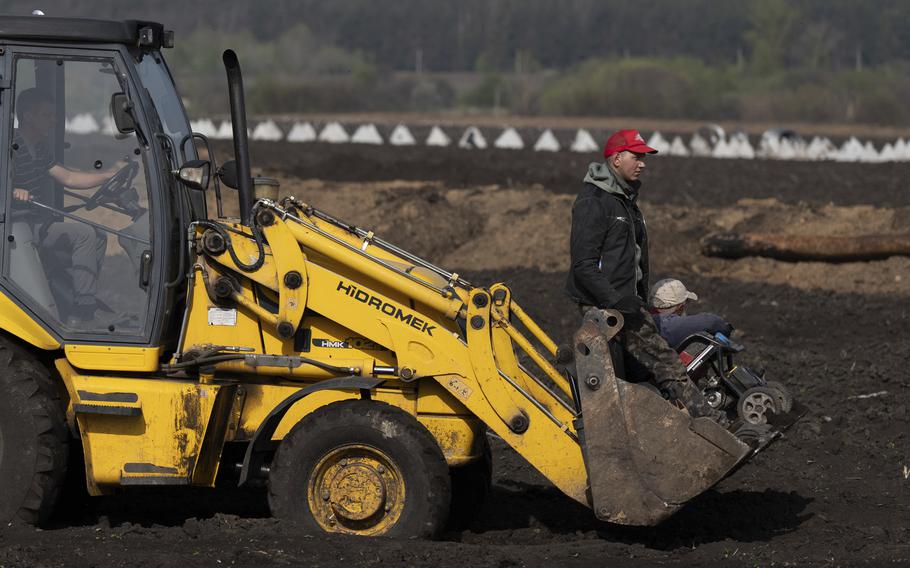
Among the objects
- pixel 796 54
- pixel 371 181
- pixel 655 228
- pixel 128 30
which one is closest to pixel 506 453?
pixel 128 30

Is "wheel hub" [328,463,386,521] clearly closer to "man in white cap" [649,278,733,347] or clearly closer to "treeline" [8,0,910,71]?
"man in white cap" [649,278,733,347]

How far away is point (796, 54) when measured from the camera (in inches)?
3292

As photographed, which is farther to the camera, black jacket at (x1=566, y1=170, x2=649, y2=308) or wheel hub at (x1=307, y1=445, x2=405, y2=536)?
black jacket at (x1=566, y1=170, x2=649, y2=308)

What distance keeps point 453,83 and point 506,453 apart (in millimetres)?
80199

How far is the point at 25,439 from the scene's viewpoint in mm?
7051

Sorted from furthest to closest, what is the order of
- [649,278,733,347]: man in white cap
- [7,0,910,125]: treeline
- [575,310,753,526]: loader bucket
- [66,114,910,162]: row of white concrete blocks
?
[7,0,910,125]: treeline < [66,114,910,162]: row of white concrete blocks < [649,278,733,347]: man in white cap < [575,310,753,526]: loader bucket

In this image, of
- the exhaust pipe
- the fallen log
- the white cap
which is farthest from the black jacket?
the fallen log

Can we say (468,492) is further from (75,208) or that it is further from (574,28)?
(574,28)

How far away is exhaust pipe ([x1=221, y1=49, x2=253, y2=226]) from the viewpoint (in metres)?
7.16

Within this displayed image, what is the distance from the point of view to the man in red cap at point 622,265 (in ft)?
23.8

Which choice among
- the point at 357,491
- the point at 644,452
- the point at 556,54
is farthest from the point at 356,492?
the point at 556,54

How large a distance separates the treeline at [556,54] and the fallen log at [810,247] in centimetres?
3552

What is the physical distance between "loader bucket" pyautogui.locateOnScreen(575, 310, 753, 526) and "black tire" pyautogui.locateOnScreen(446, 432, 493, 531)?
106 centimetres

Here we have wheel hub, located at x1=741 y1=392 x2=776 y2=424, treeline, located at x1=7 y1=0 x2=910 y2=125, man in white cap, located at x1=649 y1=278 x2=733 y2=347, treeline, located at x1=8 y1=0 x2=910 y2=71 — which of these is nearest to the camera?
wheel hub, located at x1=741 y1=392 x2=776 y2=424
